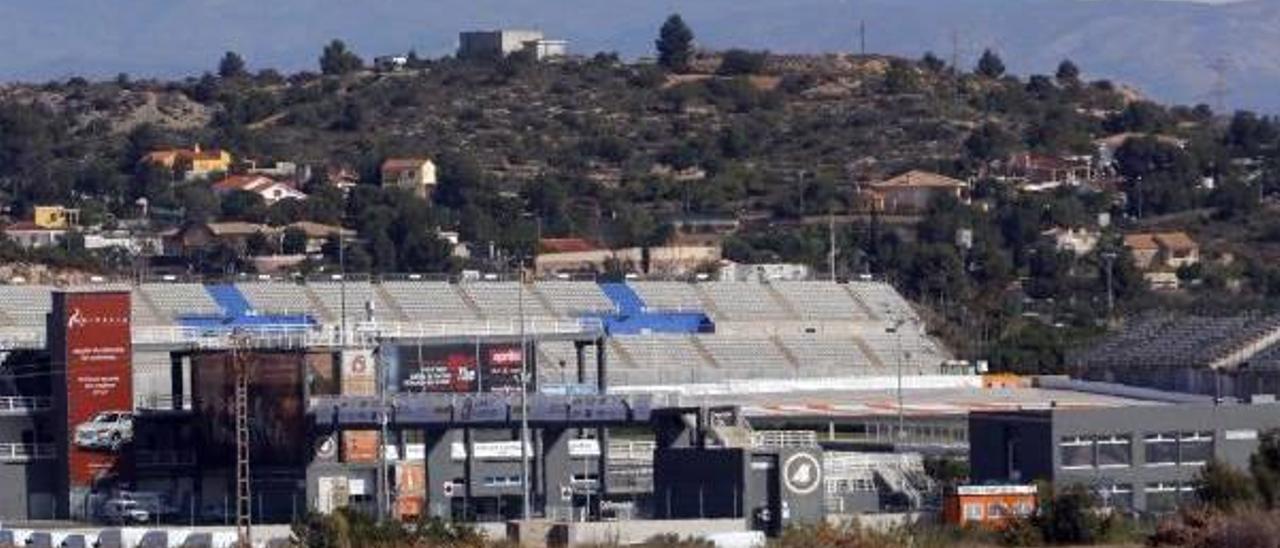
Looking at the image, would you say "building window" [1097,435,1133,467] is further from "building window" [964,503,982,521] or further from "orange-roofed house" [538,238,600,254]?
"orange-roofed house" [538,238,600,254]

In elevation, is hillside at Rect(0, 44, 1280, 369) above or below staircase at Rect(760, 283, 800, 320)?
above

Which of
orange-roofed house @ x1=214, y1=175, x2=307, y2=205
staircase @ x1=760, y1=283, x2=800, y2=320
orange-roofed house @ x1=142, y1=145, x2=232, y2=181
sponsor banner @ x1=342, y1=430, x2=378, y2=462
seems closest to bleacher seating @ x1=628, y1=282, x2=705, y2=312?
staircase @ x1=760, y1=283, x2=800, y2=320

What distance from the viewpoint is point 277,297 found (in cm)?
9125

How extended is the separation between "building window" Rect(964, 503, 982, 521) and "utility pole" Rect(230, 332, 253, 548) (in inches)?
431

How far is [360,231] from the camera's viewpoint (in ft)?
406

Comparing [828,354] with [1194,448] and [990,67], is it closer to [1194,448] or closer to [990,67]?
A: [1194,448]

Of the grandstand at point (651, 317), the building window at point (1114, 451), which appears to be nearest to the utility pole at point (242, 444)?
the building window at point (1114, 451)

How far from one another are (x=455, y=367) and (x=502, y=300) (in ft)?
64.1

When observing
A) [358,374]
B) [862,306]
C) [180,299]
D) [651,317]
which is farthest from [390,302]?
[358,374]

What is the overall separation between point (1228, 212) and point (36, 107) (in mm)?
46899

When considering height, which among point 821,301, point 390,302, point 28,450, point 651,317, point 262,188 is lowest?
point 28,450

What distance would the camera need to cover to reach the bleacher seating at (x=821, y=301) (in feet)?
320

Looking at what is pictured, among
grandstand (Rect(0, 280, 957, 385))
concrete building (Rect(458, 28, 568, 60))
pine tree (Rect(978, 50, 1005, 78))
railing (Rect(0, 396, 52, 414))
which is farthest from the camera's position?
concrete building (Rect(458, 28, 568, 60))

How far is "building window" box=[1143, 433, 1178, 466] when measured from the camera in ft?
223
